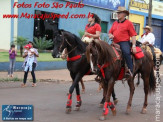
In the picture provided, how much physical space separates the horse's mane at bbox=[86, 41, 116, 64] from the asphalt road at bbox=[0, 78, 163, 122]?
139cm

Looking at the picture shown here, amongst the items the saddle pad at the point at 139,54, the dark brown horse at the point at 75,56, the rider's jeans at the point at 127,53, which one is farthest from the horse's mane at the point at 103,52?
the dark brown horse at the point at 75,56

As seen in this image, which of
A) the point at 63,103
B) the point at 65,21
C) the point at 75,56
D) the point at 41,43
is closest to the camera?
the point at 75,56

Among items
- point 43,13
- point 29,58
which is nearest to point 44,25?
point 43,13

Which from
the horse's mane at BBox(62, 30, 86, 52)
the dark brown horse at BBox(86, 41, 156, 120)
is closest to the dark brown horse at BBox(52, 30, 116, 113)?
the horse's mane at BBox(62, 30, 86, 52)

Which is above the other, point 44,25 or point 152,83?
point 44,25

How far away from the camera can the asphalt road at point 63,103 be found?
23.4 feet

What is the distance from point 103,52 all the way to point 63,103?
2.75m

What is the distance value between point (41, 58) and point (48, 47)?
2.26m

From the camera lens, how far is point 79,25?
885 inches

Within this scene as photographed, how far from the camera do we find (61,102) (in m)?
9.01

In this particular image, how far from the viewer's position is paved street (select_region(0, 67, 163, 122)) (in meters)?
7.12

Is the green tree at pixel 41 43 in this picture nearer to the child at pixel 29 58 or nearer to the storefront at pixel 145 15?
the child at pixel 29 58

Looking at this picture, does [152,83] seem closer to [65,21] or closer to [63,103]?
[63,103]

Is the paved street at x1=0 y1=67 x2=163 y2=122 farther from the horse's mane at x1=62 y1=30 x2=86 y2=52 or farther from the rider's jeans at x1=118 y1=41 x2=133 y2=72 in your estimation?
the horse's mane at x1=62 y1=30 x2=86 y2=52
